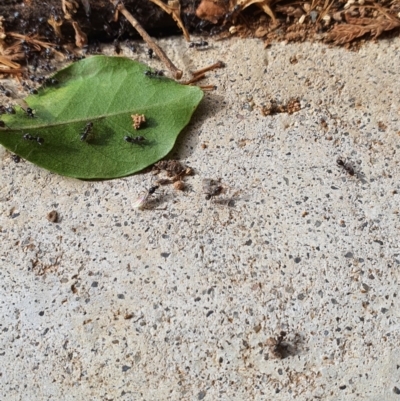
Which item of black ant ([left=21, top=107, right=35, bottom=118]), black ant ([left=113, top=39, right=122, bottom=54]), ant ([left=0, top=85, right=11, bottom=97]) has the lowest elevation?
black ant ([left=113, top=39, right=122, bottom=54])

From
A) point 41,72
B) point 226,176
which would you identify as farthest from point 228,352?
point 41,72

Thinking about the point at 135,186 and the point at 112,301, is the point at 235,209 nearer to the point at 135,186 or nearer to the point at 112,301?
the point at 135,186

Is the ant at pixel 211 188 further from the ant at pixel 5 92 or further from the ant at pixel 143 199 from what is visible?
the ant at pixel 5 92

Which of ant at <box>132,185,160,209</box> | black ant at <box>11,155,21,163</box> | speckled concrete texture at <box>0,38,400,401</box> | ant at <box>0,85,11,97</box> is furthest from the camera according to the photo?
ant at <box>0,85,11,97</box>

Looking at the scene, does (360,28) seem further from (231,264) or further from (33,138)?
(33,138)

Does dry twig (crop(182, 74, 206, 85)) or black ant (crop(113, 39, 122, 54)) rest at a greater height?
black ant (crop(113, 39, 122, 54))

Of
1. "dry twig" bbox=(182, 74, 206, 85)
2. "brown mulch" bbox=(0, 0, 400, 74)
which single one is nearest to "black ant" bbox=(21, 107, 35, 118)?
"brown mulch" bbox=(0, 0, 400, 74)

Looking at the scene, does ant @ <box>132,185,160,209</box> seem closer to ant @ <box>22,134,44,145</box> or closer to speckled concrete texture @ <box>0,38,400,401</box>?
speckled concrete texture @ <box>0,38,400,401</box>
